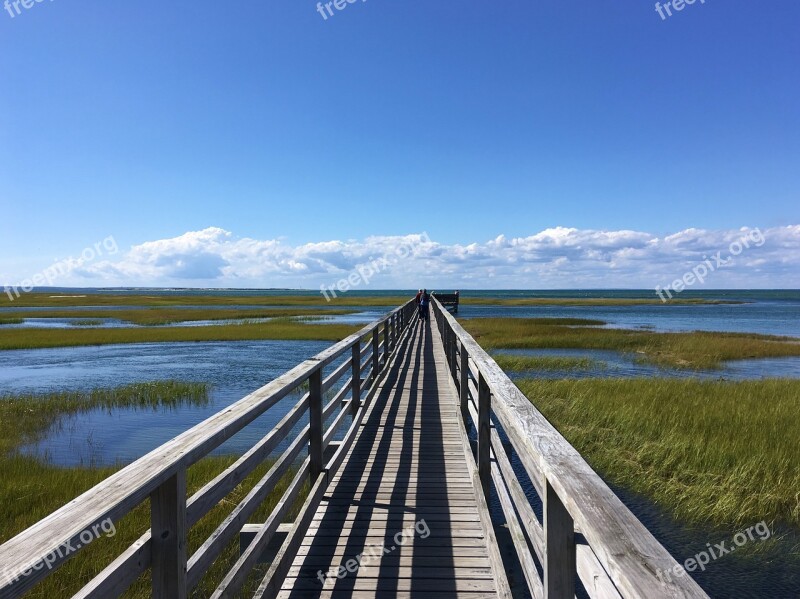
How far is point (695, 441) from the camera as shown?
28.4ft

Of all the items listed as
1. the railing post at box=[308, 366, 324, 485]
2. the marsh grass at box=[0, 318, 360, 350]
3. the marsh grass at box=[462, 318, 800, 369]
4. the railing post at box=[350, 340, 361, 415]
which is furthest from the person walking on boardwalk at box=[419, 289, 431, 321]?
the railing post at box=[308, 366, 324, 485]

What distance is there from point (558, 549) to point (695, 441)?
8343mm

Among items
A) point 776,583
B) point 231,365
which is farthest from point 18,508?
point 231,365

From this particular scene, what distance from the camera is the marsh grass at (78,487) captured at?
16.0 feet

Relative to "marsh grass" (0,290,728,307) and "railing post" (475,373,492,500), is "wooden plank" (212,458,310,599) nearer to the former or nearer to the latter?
"railing post" (475,373,492,500)

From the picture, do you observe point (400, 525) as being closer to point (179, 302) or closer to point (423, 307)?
point (423, 307)

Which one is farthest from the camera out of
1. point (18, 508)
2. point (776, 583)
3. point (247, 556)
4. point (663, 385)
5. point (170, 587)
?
point (663, 385)

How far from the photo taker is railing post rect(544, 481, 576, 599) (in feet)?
6.03

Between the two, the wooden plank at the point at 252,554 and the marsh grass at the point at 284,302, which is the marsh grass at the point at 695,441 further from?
the marsh grass at the point at 284,302

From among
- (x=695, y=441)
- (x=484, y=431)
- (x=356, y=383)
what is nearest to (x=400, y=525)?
(x=484, y=431)

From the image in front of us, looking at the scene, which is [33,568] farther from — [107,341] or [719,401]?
[107,341]

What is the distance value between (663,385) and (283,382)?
496 inches

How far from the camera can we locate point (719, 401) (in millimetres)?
11195

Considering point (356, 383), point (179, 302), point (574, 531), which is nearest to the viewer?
point (574, 531)
